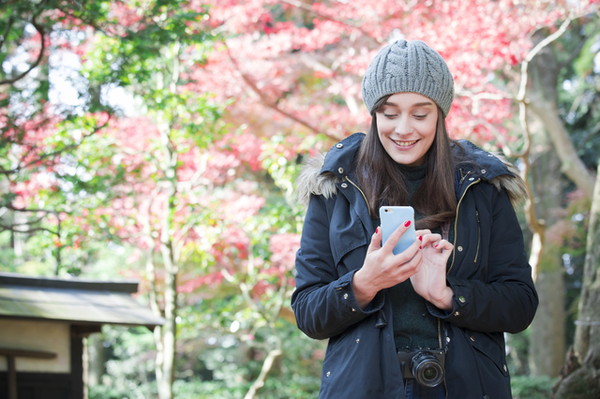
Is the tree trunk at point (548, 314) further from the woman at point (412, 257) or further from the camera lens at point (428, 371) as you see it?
the camera lens at point (428, 371)

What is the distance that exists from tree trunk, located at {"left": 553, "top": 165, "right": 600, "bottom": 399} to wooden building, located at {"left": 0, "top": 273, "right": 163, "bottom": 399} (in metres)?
3.23

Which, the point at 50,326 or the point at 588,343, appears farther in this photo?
the point at 50,326

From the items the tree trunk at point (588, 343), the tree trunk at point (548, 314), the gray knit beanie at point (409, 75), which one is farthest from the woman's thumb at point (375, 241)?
the tree trunk at point (548, 314)

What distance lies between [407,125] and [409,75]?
134mm

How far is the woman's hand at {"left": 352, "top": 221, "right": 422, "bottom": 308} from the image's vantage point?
186 centimetres

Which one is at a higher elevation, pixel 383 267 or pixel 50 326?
pixel 383 267

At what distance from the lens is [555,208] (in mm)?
13234

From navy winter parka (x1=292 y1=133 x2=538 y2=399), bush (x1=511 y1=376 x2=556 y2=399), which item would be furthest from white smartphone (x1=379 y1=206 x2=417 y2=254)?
bush (x1=511 y1=376 x2=556 y2=399)

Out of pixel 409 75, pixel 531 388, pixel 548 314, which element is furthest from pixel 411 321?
pixel 548 314

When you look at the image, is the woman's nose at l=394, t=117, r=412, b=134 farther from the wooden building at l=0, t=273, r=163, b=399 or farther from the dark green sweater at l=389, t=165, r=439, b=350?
the wooden building at l=0, t=273, r=163, b=399

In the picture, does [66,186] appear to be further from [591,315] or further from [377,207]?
[377,207]

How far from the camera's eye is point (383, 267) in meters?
1.88

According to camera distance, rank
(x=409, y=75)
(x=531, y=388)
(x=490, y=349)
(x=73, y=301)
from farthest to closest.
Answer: (x=531, y=388), (x=73, y=301), (x=409, y=75), (x=490, y=349)

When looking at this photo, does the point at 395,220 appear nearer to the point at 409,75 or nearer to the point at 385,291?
the point at 385,291
